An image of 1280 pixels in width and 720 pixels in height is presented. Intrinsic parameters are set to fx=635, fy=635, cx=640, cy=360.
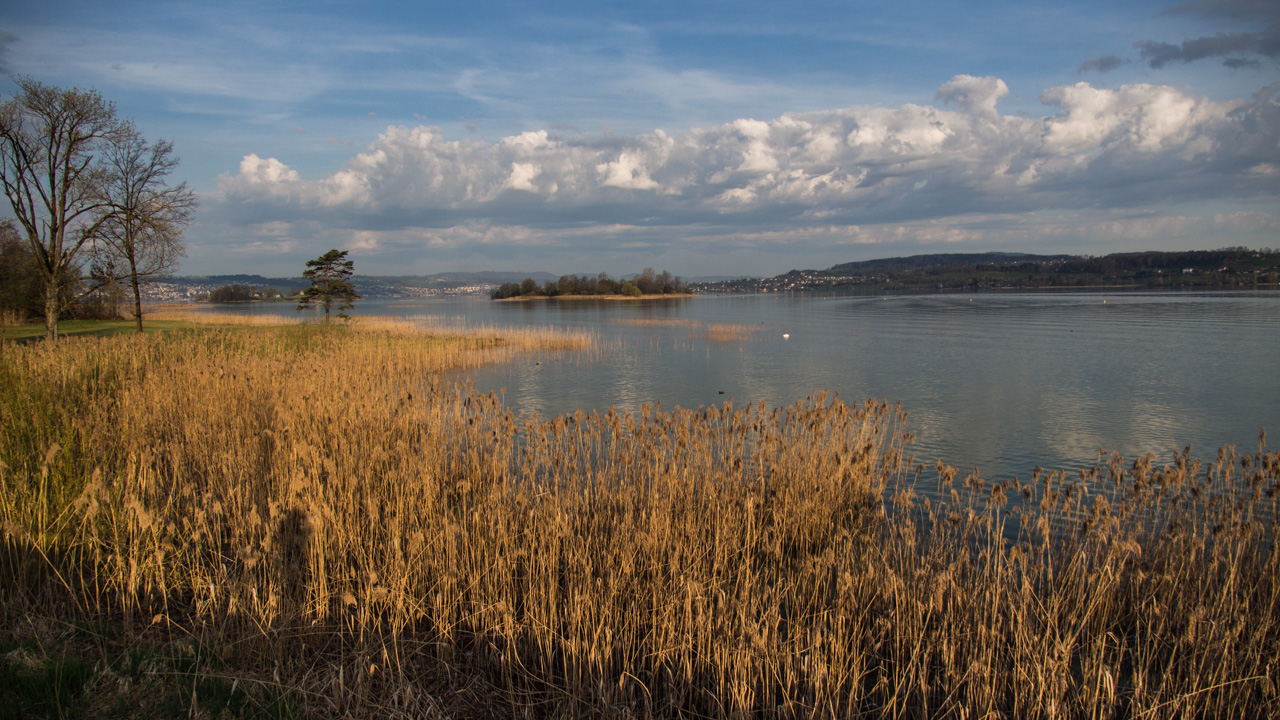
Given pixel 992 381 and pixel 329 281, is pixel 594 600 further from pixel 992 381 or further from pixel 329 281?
pixel 329 281

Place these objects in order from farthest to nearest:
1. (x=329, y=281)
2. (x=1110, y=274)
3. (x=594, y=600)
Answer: (x=1110, y=274) → (x=329, y=281) → (x=594, y=600)

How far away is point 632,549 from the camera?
16.5 ft

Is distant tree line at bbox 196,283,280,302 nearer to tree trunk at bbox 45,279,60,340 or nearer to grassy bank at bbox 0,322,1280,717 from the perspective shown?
tree trunk at bbox 45,279,60,340

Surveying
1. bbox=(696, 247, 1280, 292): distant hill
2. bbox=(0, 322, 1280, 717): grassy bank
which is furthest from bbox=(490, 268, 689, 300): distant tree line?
bbox=(0, 322, 1280, 717): grassy bank

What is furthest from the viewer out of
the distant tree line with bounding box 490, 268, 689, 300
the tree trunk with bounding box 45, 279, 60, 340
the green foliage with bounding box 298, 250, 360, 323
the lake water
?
the distant tree line with bounding box 490, 268, 689, 300

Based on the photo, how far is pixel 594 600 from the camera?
14.2 ft

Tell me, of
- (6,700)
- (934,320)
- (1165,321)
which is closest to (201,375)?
(6,700)

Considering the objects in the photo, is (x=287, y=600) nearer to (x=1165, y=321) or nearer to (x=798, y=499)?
(x=798, y=499)

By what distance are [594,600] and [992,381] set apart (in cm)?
1824

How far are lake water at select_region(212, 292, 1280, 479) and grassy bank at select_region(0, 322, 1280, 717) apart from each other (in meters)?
4.96

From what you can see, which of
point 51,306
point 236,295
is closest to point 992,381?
point 51,306

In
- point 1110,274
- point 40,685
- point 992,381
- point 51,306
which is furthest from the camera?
point 1110,274

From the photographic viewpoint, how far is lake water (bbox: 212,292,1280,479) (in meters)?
12.2

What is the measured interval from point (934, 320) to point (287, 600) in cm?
4709
